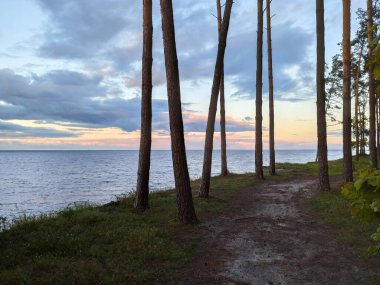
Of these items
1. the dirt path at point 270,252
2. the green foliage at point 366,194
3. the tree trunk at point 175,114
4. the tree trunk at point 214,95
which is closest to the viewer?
the green foliage at point 366,194

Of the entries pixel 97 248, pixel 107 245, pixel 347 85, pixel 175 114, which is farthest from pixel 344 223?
pixel 347 85

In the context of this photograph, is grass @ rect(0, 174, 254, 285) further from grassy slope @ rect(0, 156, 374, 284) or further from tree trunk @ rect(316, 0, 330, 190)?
tree trunk @ rect(316, 0, 330, 190)

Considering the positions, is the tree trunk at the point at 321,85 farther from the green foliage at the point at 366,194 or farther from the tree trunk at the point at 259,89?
the green foliage at the point at 366,194

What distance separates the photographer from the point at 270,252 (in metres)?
8.60

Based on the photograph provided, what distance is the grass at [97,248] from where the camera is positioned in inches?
265

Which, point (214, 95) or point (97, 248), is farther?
point (214, 95)

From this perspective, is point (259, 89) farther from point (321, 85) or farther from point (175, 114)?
point (175, 114)

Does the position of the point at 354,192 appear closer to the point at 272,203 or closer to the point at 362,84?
the point at 272,203

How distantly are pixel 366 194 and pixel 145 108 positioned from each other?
11072 mm

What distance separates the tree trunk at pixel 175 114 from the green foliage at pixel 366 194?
28.0ft

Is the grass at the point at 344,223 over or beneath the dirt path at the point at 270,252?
over

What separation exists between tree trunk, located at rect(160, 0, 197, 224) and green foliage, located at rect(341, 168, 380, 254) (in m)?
8.55

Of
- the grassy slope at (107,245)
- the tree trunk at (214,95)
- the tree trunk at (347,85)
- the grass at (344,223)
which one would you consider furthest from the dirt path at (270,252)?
the tree trunk at (347,85)

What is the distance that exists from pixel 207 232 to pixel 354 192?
8167mm
